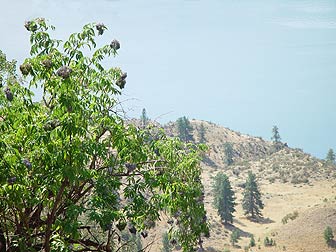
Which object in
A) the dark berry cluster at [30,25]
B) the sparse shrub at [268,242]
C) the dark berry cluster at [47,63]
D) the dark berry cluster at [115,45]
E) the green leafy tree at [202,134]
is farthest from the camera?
the green leafy tree at [202,134]

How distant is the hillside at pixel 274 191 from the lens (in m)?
44.8

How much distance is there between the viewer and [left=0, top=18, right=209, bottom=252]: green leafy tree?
5449 mm

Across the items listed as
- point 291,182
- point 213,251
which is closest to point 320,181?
point 291,182

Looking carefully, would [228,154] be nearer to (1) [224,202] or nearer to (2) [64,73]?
(1) [224,202]

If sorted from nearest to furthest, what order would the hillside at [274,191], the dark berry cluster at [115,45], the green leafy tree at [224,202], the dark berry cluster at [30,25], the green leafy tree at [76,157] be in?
the green leafy tree at [76,157]
the dark berry cluster at [30,25]
the dark berry cluster at [115,45]
the hillside at [274,191]
the green leafy tree at [224,202]

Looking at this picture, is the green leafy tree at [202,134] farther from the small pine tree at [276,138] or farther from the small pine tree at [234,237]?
the small pine tree at [234,237]

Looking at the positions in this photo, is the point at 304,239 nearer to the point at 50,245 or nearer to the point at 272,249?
the point at 272,249

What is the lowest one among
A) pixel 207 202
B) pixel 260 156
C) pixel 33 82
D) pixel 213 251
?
pixel 213 251

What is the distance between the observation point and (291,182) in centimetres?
7238

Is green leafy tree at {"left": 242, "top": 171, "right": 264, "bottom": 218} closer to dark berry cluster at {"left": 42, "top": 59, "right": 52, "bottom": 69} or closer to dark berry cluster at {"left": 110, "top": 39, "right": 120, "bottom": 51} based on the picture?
dark berry cluster at {"left": 110, "top": 39, "right": 120, "bottom": 51}

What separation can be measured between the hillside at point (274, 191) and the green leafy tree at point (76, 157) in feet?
104

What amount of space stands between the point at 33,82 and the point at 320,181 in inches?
2801

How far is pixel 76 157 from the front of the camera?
530 centimetres

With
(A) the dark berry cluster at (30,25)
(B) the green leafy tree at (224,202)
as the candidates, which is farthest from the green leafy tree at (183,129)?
(A) the dark berry cluster at (30,25)
